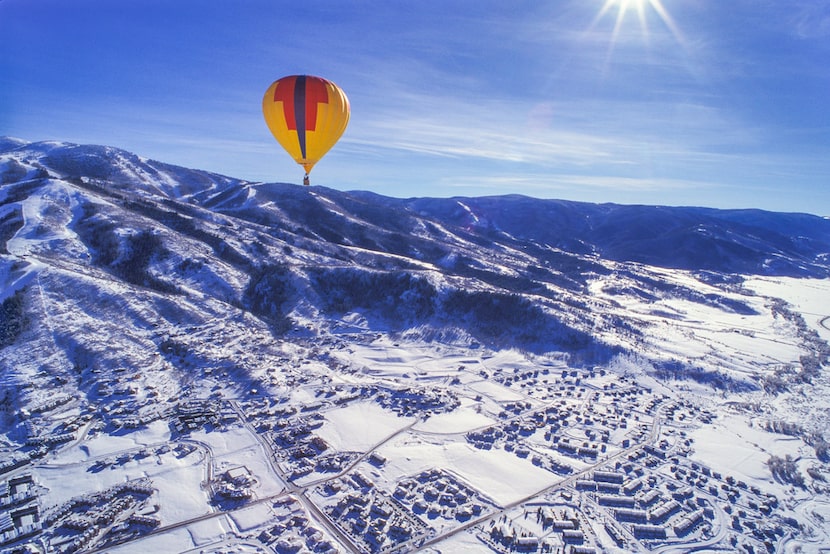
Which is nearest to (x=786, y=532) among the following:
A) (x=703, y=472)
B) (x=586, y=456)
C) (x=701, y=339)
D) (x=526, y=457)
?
(x=703, y=472)

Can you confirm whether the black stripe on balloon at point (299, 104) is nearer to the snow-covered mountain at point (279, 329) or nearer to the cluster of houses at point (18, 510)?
the snow-covered mountain at point (279, 329)

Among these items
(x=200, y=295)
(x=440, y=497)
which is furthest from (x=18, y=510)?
(x=200, y=295)

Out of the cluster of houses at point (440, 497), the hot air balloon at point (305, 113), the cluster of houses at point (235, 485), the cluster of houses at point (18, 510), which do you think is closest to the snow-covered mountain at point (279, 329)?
the cluster of houses at point (18, 510)

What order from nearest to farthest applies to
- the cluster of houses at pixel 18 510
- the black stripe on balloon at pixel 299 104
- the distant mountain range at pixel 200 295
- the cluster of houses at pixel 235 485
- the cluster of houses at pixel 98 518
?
the cluster of houses at pixel 98 518, the cluster of houses at pixel 18 510, the cluster of houses at pixel 235 485, the black stripe on balloon at pixel 299 104, the distant mountain range at pixel 200 295

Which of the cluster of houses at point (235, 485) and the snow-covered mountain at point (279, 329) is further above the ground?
the snow-covered mountain at point (279, 329)

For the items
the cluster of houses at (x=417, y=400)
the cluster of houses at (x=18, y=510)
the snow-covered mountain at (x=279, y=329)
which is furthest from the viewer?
the snow-covered mountain at (x=279, y=329)

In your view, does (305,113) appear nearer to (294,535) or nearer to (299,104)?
(299,104)

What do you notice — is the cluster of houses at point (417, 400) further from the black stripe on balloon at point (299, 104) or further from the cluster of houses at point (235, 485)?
the black stripe on balloon at point (299, 104)

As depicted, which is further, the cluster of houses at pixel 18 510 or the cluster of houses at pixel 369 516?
the cluster of houses at pixel 369 516

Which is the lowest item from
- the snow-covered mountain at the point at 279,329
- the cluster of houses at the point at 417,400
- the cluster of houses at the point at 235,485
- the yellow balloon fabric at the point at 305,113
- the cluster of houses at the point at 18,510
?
the cluster of houses at the point at 18,510

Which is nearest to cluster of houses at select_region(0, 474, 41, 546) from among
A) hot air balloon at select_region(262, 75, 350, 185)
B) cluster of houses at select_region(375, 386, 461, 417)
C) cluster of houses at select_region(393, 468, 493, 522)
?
cluster of houses at select_region(393, 468, 493, 522)

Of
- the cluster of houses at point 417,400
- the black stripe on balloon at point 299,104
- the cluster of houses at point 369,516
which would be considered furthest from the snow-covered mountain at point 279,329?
the black stripe on balloon at point 299,104
